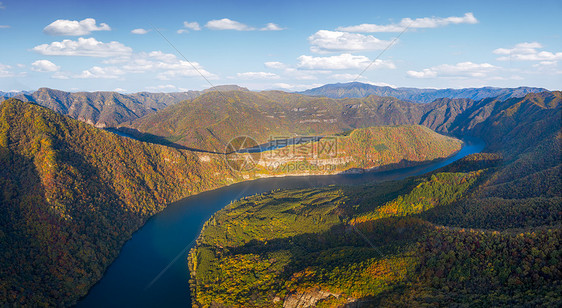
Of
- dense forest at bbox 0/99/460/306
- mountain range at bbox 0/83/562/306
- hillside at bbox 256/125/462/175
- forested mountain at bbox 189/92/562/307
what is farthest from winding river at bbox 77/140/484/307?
hillside at bbox 256/125/462/175

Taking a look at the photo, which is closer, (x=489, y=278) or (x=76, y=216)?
(x=489, y=278)

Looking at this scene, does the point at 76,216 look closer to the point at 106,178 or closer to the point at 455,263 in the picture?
the point at 106,178

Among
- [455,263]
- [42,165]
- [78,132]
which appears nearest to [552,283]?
[455,263]

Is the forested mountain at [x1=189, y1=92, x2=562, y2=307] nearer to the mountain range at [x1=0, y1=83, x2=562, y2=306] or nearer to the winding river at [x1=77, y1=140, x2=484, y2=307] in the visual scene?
the mountain range at [x1=0, y1=83, x2=562, y2=306]

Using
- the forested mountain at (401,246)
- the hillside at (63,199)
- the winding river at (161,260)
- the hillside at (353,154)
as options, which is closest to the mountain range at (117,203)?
the hillside at (63,199)

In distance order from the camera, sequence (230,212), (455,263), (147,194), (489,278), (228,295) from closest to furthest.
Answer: (489,278)
(455,263)
(228,295)
(230,212)
(147,194)

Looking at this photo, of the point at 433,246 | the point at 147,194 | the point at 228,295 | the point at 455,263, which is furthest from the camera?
the point at 147,194
